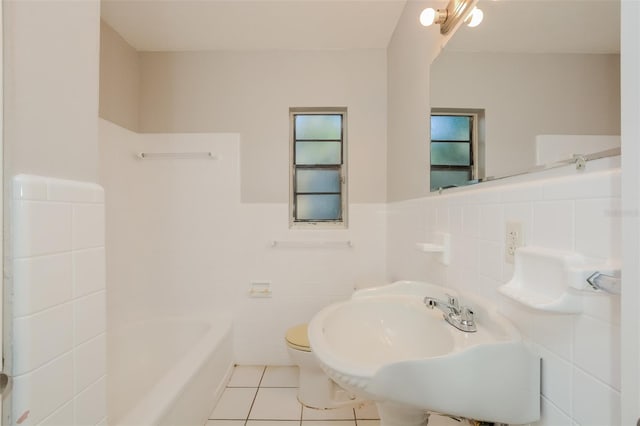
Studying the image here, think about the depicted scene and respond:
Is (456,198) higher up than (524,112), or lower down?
lower down

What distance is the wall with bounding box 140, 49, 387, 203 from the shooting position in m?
2.20

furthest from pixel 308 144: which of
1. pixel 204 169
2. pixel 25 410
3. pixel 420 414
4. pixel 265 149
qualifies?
pixel 25 410

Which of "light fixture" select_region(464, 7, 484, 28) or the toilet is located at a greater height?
"light fixture" select_region(464, 7, 484, 28)

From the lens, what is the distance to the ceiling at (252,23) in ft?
5.76

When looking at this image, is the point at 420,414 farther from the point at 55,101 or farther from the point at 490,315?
the point at 55,101

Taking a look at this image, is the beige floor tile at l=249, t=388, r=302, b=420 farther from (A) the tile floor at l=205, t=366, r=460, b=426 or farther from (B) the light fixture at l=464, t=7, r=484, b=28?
(B) the light fixture at l=464, t=7, r=484, b=28

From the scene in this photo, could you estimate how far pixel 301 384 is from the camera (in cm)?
175

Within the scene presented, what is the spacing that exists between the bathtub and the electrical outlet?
4.49 ft

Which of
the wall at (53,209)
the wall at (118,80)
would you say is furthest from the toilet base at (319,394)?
the wall at (118,80)

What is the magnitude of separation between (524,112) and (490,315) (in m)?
0.58

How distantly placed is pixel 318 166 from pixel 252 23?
1.06 metres

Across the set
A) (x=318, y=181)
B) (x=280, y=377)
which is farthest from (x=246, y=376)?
(x=318, y=181)

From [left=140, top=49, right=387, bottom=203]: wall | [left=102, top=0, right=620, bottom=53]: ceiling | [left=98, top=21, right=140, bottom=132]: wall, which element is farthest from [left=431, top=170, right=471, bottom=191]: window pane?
[left=98, top=21, right=140, bottom=132]: wall

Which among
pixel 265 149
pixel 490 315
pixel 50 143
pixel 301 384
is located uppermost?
pixel 265 149
